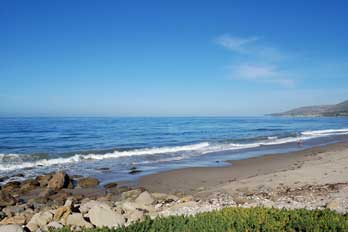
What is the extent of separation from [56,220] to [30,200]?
4.34 metres

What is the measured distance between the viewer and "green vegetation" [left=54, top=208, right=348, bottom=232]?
5.28 meters

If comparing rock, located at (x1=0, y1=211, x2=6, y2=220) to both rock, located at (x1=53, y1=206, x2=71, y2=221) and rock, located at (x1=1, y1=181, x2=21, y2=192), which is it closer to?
rock, located at (x1=53, y1=206, x2=71, y2=221)

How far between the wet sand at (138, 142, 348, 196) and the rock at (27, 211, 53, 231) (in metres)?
5.97

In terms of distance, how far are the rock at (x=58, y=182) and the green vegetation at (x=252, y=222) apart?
10.0 metres

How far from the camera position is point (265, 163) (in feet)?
70.7

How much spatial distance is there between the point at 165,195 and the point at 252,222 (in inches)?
285

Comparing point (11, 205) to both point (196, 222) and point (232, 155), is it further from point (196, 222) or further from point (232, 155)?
point (232, 155)

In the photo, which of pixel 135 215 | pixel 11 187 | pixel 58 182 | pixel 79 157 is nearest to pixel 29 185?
pixel 11 187

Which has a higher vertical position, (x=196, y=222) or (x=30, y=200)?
(x=196, y=222)

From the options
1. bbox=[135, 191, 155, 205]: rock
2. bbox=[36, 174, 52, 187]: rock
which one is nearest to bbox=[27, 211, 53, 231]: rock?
bbox=[135, 191, 155, 205]: rock

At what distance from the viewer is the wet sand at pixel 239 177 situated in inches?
551

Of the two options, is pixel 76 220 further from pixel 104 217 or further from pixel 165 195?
pixel 165 195

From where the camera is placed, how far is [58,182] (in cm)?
1511

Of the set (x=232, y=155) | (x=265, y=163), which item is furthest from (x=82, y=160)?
(x=265, y=163)
